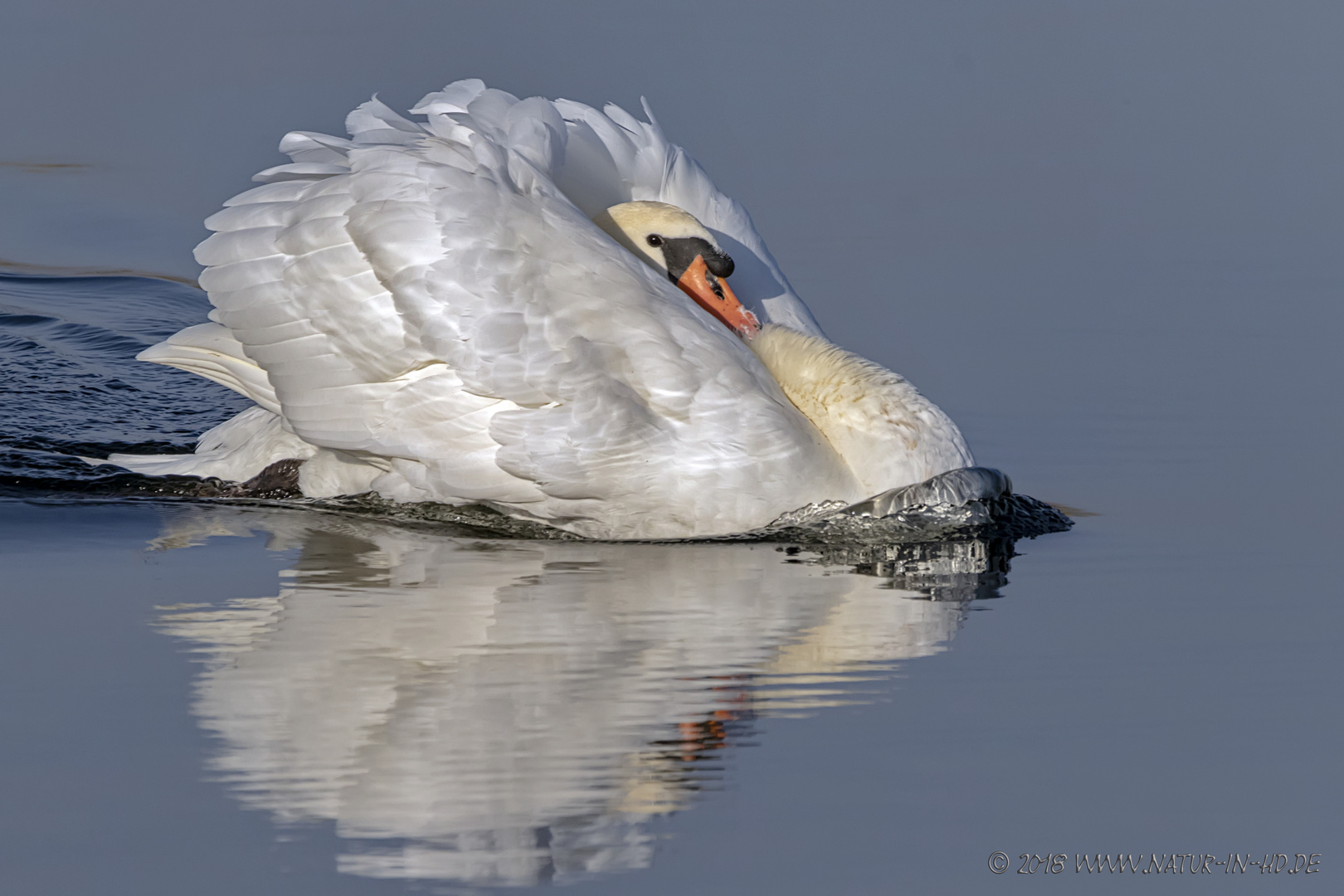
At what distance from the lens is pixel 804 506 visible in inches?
305

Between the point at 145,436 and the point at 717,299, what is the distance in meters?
3.48

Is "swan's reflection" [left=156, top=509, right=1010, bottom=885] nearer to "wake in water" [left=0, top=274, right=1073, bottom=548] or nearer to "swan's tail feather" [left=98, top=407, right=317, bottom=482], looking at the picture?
"wake in water" [left=0, top=274, right=1073, bottom=548]

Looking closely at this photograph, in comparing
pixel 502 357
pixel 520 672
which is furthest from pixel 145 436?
pixel 520 672

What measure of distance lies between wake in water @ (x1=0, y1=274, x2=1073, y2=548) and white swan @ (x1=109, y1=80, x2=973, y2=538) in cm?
13

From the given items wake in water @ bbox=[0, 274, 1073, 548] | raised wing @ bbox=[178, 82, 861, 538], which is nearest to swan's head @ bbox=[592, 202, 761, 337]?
raised wing @ bbox=[178, 82, 861, 538]

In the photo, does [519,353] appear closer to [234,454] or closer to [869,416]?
[869,416]

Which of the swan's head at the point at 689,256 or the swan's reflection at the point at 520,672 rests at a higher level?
the swan's head at the point at 689,256

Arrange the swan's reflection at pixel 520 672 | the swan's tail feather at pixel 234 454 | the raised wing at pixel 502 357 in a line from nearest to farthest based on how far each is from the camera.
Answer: the swan's reflection at pixel 520 672, the raised wing at pixel 502 357, the swan's tail feather at pixel 234 454

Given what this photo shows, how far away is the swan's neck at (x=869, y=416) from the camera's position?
7.94 metres

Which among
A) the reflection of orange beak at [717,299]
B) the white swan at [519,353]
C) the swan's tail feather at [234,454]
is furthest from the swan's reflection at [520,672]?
the reflection of orange beak at [717,299]

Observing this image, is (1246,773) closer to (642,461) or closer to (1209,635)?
(1209,635)

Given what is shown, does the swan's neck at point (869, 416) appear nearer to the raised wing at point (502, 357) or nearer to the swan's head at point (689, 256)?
the raised wing at point (502, 357)

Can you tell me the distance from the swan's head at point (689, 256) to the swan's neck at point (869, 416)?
1.28ft

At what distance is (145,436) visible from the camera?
1011 cm
